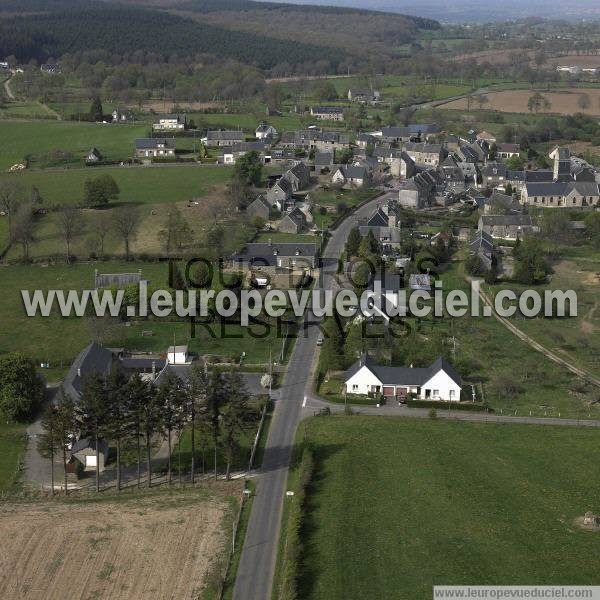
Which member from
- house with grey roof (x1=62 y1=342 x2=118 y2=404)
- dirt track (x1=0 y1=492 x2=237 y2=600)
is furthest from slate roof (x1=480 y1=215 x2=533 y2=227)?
dirt track (x1=0 y1=492 x2=237 y2=600)

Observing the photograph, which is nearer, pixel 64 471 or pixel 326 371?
pixel 64 471

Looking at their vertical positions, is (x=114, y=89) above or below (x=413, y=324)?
above

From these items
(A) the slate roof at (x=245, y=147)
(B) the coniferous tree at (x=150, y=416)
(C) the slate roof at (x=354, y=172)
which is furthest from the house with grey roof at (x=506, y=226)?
(B) the coniferous tree at (x=150, y=416)

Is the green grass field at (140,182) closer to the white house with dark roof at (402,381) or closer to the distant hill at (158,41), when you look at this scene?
the white house with dark roof at (402,381)

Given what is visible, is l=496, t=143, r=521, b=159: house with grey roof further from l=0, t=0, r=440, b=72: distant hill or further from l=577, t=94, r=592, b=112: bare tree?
l=0, t=0, r=440, b=72: distant hill

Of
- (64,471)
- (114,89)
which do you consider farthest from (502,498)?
(114,89)

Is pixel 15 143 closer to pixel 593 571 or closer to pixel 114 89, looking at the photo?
pixel 114 89

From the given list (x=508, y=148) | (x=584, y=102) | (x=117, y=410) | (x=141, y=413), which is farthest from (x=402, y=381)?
(x=584, y=102)
